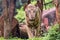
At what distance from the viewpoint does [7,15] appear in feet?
39.3

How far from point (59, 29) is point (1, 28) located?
586cm

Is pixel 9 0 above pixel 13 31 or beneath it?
above

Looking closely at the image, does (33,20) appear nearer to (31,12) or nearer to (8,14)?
(31,12)

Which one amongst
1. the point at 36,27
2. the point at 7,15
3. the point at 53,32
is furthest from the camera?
the point at 7,15

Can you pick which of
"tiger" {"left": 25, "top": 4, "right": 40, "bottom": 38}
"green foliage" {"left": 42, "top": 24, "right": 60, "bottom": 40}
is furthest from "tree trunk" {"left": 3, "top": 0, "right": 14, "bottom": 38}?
"green foliage" {"left": 42, "top": 24, "right": 60, "bottom": 40}

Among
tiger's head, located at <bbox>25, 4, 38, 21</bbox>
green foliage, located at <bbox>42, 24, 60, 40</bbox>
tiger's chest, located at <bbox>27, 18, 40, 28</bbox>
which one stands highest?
tiger's head, located at <bbox>25, 4, 38, 21</bbox>

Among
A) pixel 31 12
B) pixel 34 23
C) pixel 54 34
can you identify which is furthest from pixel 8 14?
pixel 54 34

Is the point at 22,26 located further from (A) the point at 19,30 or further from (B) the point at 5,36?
(B) the point at 5,36

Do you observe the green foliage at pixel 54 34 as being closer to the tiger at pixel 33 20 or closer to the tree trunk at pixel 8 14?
the tiger at pixel 33 20

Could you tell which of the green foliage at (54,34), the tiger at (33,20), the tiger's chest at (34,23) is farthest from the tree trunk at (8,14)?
the green foliage at (54,34)

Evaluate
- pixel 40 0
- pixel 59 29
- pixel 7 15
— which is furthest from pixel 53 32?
pixel 7 15

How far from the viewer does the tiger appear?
997 cm

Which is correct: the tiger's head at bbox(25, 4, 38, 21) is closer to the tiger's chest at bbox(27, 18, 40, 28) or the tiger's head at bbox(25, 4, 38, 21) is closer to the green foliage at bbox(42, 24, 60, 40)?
the tiger's chest at bbox(27, 18, 40, 28)

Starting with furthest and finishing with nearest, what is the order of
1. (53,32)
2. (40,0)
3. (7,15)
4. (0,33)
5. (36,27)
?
(0,33)
(7,15)
(40,0)
(36,27)
(53,32)
